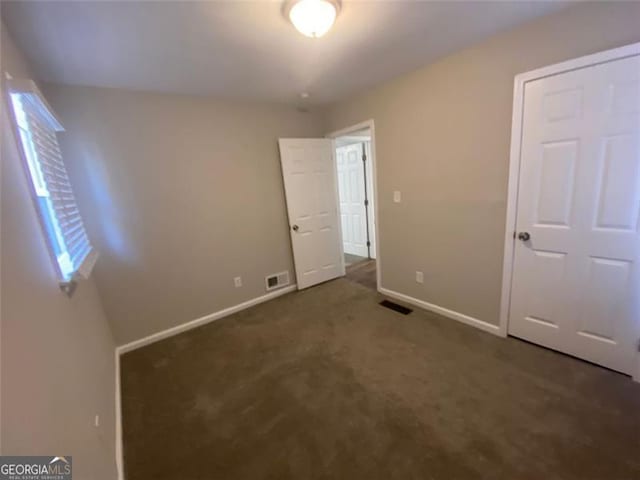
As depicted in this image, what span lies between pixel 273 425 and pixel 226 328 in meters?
1.41

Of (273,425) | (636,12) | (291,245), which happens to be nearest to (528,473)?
(273,425)

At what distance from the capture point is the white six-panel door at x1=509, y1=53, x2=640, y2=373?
5.47ft

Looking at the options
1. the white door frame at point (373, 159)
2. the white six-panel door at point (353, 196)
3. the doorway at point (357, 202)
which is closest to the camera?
the white door frame at point (373, 159)

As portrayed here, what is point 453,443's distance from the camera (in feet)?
4.89

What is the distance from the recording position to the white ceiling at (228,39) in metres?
1.48

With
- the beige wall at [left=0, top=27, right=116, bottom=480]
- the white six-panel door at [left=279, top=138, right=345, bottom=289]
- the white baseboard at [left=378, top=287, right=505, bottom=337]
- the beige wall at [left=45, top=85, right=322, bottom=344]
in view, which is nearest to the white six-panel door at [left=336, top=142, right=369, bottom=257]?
the white six-panel door at [left=279, top=138, right=345, bottom=289]

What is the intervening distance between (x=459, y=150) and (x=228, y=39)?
1.96m

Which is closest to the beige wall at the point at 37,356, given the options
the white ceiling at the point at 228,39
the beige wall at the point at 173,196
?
the white ceiling at the point at 228,39

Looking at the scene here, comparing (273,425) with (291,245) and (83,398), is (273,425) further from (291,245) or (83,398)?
(291,245)

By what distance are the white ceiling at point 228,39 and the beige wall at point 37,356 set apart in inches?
12.3

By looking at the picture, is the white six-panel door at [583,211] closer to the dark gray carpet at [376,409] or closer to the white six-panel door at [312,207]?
the dark gray carpet at [376,409]

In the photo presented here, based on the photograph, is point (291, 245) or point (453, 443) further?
point (291, 245)

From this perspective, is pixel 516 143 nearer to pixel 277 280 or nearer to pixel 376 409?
pixel 376 409

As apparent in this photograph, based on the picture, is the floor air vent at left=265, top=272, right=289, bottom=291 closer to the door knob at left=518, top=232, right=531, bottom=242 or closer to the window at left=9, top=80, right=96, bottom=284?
the window at left=9, top=80, right=96, bottom=284
